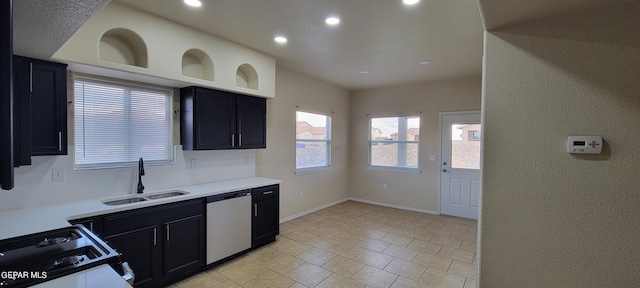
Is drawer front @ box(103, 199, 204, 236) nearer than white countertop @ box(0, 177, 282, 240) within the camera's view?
No

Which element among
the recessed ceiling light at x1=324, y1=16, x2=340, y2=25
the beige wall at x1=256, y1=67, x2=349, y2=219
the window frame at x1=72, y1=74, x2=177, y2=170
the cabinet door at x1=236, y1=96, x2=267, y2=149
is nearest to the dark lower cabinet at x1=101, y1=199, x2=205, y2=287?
the window frame at x1=72, y1=74, x2=177, y2=170

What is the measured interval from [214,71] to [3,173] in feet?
9.08

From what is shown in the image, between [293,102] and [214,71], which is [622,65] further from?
[293,102]

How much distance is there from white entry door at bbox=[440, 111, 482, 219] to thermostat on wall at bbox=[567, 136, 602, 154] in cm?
390

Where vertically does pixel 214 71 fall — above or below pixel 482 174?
above

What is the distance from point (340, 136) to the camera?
6340 millimetres

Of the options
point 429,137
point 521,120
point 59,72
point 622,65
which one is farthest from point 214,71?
point 429,137

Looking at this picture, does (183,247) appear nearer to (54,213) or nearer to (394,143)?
(54,213)

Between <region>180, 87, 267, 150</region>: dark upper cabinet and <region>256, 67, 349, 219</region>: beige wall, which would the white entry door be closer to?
<region>256, 67, 349, 219</region>: beige wall

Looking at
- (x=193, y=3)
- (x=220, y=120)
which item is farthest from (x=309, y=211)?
(x=193, y=3)

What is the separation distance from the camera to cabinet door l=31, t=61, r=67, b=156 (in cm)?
217

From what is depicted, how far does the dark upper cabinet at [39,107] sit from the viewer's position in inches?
80.1

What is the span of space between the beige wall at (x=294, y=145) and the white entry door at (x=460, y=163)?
2125 millimetres

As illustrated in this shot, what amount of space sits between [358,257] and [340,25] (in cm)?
268
